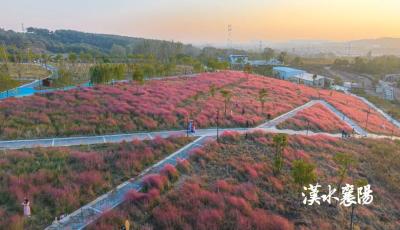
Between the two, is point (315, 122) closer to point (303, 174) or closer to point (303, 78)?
point (303, 174)

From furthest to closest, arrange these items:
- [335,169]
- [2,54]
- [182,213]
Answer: [2,54] → [335,169] → [182,213]

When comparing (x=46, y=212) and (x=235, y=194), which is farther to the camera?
(x=235, y=194)

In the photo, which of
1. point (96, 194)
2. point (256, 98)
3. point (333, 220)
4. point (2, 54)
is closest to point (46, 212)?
point (96, 194)

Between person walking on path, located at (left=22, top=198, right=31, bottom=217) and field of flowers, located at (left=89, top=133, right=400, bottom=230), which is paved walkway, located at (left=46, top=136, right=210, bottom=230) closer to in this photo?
field of flowers, located at (left=89, top=133, right=400, bottom=230)

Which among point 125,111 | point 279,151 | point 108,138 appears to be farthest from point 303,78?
point 108,138

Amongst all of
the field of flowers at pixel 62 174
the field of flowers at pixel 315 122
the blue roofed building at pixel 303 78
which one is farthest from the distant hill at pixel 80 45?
the field of flowers at pixel 62 174

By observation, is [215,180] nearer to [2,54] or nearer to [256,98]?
[256,98]

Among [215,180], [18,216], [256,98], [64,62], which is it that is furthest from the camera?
[64,62]
